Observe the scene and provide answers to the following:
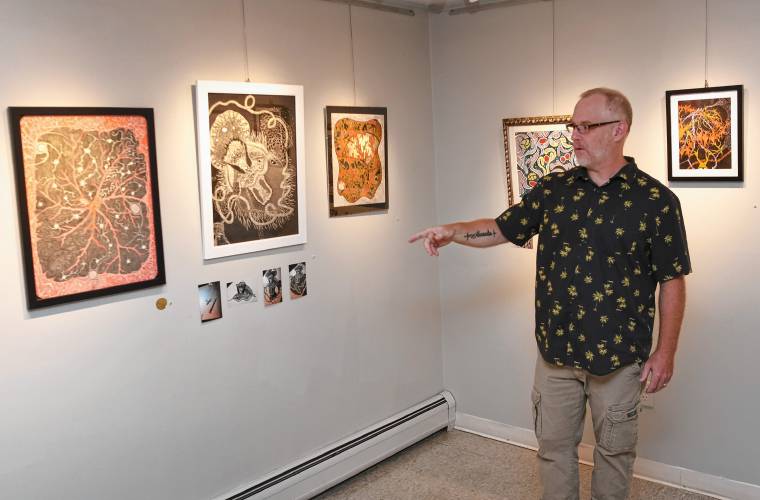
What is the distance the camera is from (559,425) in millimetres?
3080

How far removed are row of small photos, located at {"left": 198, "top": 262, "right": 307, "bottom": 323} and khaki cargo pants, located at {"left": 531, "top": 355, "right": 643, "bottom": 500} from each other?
4.00 ft

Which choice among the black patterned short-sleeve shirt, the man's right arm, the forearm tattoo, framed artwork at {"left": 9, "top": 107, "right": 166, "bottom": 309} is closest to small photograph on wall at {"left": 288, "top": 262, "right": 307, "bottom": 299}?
the man's right arm

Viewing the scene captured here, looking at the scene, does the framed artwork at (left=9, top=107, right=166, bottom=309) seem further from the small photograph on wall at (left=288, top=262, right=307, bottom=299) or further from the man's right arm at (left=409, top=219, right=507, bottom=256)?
the man's right arm at (left=409, top=219, right=507, bottom=256)

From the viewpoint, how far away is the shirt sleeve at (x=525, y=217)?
10.5ft

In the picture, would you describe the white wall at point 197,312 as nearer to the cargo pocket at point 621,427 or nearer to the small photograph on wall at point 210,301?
the small photograph on wall at point 210,301

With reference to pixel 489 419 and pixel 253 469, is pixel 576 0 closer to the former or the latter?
pixel 489 419

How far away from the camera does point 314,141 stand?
371 cm

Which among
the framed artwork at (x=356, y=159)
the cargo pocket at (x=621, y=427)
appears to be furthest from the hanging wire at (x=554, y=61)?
the cargo pocket at (x=621, y=427)

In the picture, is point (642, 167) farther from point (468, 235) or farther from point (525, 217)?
point (468, 235)

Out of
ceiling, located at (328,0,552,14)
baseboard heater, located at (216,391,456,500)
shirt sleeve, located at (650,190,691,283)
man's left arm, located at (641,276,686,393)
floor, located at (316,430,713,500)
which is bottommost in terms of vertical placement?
floor, located at (316,430,713,500)

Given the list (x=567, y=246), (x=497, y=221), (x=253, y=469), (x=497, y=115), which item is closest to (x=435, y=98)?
(x=497, y=115)

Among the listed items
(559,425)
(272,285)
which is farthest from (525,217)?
(272,285)

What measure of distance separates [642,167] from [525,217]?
83 centimetres

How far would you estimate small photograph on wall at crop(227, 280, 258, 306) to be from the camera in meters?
Result: 3.34
